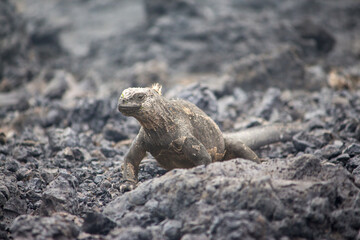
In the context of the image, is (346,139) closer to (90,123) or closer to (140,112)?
(140,112)

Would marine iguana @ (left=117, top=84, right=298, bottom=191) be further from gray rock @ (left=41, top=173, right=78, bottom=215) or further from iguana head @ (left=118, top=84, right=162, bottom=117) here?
gray rock @ (left=41, top=173, right=78, bottom=215)

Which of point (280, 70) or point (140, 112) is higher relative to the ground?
point (140, 112)

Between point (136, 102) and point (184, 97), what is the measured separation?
4220 millimetres

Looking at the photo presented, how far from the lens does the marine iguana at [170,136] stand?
206 inches

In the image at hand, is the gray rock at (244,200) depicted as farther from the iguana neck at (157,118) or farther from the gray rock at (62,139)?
the gray rock at (62,139)

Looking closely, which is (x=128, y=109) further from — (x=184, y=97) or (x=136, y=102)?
(x=184, y=97)

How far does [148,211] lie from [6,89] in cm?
1276

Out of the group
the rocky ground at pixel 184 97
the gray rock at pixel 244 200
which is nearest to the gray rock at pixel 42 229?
the rocky ground at pixel 184 97

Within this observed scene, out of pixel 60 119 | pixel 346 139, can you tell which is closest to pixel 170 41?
pixel 60 119

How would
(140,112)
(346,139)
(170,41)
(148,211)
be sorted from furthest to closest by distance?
(170,41) → (346,139) → (140,112) → (148,211)

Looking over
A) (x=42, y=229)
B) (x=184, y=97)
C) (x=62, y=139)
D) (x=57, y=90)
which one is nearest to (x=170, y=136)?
(x=42, y=229)

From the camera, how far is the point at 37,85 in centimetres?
1625

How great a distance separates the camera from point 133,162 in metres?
5.95

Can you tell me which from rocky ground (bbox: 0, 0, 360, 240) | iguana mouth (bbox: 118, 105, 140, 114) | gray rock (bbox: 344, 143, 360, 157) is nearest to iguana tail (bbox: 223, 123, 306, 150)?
rocky ground (bbox: 0, 0, 360, 240)
